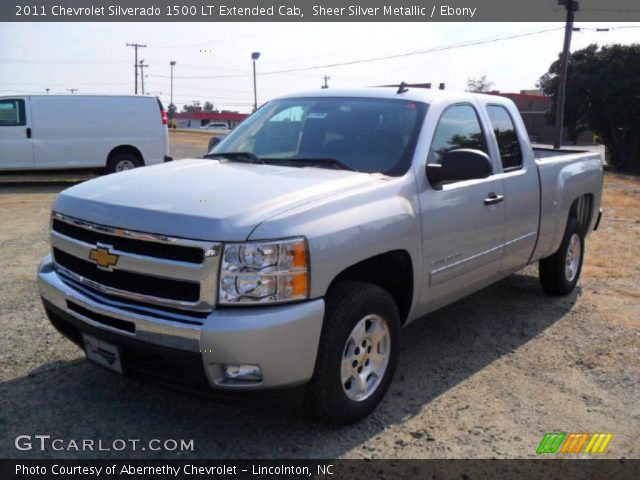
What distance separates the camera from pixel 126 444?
128 inches

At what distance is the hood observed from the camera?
2.95 meters

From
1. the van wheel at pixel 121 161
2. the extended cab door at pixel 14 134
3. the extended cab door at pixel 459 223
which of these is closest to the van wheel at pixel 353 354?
the extended cab door at pixel 459 223

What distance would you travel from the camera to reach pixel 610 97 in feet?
109

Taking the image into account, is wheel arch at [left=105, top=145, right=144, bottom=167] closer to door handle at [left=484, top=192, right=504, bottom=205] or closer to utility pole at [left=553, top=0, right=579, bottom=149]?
door handle at [left=484, top=192, right=504, bottom=205]

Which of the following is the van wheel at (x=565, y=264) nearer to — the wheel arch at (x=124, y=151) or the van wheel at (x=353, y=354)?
the van wheel at (x=353, y=354)

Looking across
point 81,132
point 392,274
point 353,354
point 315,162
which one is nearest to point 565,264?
point 392,274

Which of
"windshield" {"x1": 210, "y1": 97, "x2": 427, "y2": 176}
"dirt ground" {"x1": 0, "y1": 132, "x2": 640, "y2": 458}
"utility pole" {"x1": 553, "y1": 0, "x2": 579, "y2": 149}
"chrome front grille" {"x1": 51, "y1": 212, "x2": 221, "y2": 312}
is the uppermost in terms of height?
"utility pole" {"x1": 553, "y1": 0, "x2": 579, "y2": 149}

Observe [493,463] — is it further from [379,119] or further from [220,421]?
[379,119]

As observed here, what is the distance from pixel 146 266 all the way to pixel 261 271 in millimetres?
581

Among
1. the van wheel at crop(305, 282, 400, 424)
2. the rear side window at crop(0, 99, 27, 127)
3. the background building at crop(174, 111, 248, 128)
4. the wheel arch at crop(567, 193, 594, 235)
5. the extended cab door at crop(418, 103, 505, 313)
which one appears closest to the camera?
the van wheel at crop(305, 282, 400, 424)

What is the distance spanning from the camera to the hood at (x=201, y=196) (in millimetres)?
2945

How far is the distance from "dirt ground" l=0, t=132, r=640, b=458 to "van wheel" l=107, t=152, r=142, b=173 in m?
8.88

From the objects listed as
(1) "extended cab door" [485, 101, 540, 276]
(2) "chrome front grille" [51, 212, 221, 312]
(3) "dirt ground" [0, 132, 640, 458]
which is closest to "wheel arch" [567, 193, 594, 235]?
(3) "dirt ground" [0, 132, 640, 458]

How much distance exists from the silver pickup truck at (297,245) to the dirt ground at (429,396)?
31cm
